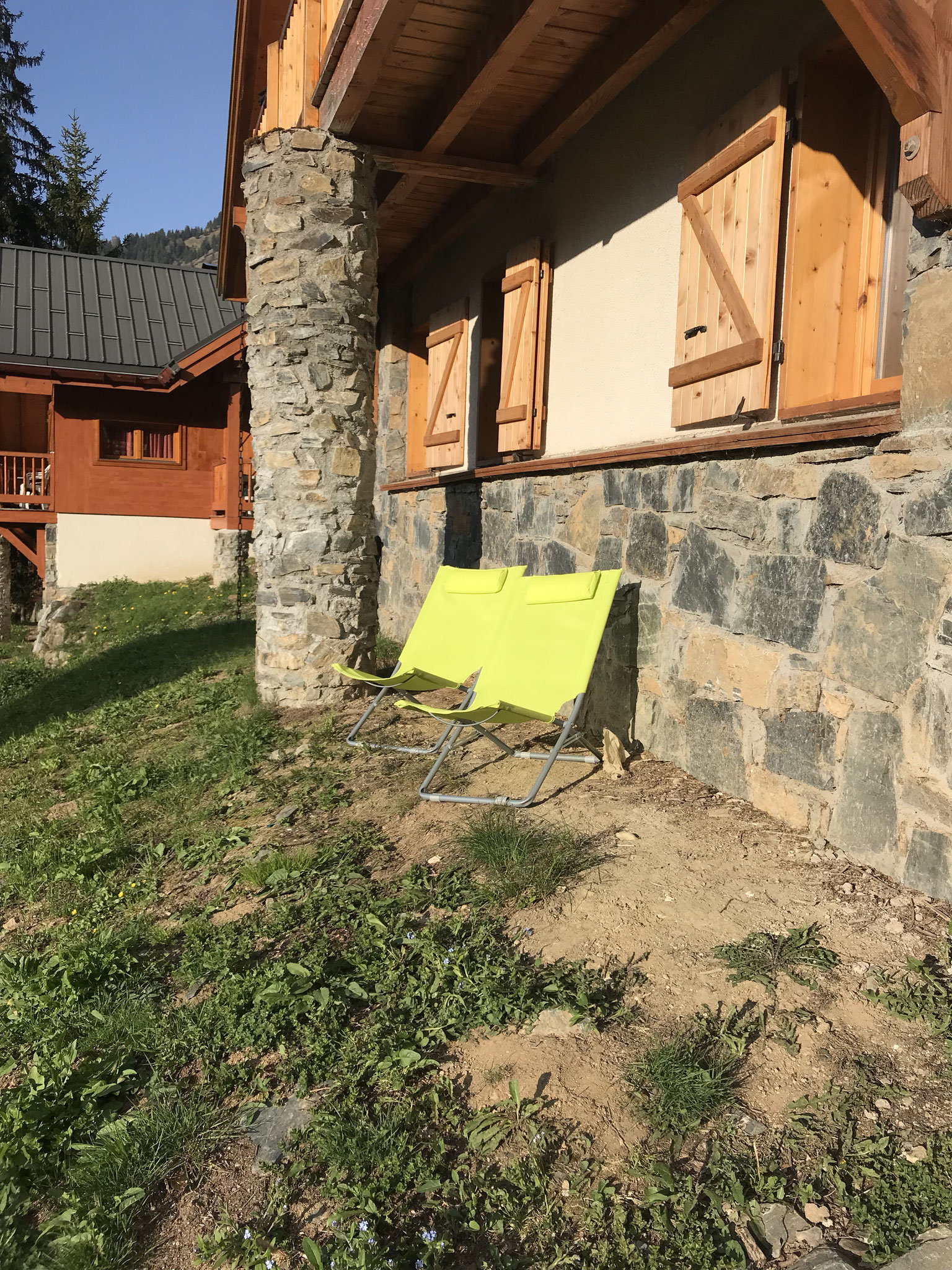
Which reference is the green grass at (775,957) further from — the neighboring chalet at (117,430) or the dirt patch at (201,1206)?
the neighboring chalet at (117,430)

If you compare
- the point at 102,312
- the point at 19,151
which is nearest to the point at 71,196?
the point at 19,151

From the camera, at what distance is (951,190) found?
2510mm

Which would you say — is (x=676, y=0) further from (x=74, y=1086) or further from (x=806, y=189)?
(x=74, y=1086)

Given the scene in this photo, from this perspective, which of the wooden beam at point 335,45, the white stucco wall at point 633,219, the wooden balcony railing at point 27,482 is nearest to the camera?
the white stucco wall at point 633,219

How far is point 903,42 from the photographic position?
96.7 inches

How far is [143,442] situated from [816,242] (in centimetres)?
1359

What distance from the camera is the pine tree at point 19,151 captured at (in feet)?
75.4

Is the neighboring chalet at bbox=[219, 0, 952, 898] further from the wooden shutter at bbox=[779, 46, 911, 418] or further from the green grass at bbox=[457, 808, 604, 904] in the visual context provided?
the green grass at bbox=[457, 808, 604, 904]

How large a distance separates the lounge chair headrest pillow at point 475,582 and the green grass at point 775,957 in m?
2.55

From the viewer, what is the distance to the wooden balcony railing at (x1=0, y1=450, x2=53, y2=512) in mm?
14461

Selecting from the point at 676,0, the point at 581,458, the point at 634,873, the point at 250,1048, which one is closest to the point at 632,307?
the point at 581,458

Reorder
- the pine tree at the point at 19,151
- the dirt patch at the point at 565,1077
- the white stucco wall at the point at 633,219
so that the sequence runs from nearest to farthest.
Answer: the dirt patch at the point at 565,1077 < the white stucco wall at the point at 633,219 < the pine tree at the point at 19,151

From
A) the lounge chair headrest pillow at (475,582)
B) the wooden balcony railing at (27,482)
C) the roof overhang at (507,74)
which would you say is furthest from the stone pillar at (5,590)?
the lounge chair headrest pillow at (475,582)

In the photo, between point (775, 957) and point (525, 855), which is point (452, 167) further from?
point (775, 957)
